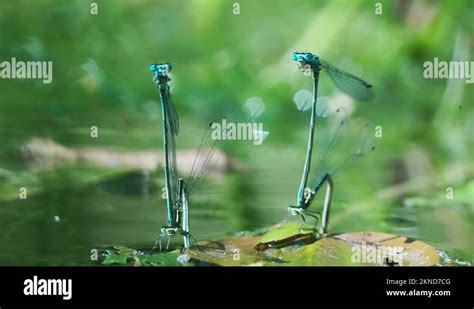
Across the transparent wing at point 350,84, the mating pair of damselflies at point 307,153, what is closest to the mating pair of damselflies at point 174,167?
the mating pair of damselflies at point 307,153

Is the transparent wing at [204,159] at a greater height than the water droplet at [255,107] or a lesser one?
lesser

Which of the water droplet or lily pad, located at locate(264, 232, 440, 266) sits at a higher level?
the water droplet

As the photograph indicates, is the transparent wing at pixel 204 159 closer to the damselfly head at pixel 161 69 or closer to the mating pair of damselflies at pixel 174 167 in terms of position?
the mating pair of damselflies at pixel 174 167

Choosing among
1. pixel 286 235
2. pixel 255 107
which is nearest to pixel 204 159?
pixel 255 107

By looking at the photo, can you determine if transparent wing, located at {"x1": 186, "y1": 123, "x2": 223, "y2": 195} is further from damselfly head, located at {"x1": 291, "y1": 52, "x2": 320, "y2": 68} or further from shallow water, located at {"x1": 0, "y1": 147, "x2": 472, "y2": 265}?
damselfly head, located at {"x1": 291, "y1": 52, "x2": 320, "y2": 68}

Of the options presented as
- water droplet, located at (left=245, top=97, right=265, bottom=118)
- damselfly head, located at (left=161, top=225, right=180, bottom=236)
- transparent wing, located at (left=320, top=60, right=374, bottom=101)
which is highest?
transparent wing, located at (left=320, top=60, right=374, bottom=101)

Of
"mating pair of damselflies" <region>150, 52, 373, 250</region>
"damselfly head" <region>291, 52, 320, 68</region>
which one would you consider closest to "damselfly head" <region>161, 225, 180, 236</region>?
"mating pair of damselflies" <region>150, 52, 373, 250</region>

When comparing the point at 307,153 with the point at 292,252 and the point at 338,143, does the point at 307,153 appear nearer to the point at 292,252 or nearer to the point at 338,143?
the point at 338,143

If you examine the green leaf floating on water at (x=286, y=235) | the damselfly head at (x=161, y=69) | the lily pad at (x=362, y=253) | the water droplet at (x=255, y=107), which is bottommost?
the lily pad at (x=362, y=253)
